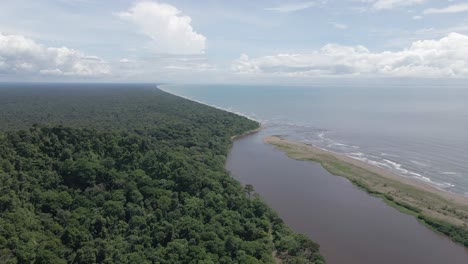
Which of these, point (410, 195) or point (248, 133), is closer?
point (410, 195)

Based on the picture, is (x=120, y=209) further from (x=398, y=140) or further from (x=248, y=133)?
(x=398, y=140)

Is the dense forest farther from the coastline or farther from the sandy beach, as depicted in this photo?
the coastline

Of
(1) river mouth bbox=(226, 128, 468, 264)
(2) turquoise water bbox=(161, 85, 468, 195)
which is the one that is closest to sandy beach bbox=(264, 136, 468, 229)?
(1) river mouth bbox=(226, 128, 468, 264)

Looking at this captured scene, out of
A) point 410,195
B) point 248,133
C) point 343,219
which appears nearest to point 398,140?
point 410,195

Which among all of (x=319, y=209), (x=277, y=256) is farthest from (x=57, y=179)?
(x=319, y=209)

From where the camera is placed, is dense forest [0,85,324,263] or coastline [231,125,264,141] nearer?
dense forest [0,85,324,263]

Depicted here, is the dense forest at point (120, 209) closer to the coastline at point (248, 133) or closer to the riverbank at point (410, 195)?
the riverbank at point (410, 195)
